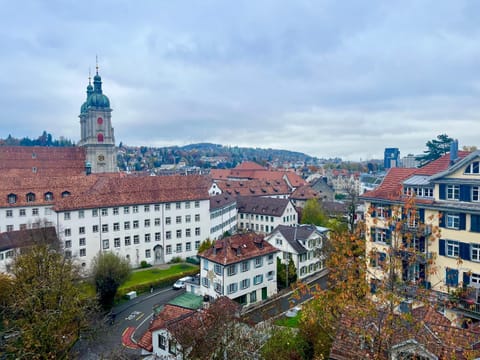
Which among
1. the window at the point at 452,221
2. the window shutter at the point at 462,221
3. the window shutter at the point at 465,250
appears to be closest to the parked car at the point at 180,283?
the window at the point at 452,221

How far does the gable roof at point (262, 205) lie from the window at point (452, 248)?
38.1 meters

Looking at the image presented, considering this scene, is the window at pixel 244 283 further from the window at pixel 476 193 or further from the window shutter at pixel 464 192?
the window at pixel 476 193

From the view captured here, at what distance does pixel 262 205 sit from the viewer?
68.2 metres

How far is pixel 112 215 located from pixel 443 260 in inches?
1480

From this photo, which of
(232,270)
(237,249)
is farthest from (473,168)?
(232,270)

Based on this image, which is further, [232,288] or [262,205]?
[262,205]

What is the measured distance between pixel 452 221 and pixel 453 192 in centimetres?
206

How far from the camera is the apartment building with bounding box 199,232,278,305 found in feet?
117

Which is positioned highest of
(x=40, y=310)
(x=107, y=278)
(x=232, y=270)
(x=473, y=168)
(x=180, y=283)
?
(x=473, y=168)

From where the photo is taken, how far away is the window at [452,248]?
2640 centimetres

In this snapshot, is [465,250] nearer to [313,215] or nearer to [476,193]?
[476,193]

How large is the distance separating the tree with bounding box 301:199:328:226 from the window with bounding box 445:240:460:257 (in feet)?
123

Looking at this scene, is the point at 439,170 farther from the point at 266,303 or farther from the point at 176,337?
the point at 176,337

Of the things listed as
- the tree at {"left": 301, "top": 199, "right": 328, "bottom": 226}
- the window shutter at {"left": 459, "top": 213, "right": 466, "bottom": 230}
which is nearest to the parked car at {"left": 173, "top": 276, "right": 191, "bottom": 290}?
the window shutter at {"left": 459, "top": 213, "right": 466, "bottom": 230}
